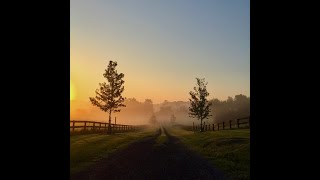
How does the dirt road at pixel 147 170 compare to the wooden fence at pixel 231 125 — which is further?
the wooden fence at pixel 231 125

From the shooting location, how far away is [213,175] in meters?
14.0

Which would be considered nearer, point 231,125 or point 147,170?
point 147,170

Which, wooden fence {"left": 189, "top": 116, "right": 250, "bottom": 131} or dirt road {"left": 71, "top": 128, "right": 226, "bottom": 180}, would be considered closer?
dirt road {"left": 71, "top": 128, "right": 226, "bottom": 180}

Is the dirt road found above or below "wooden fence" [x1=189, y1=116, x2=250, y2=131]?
below

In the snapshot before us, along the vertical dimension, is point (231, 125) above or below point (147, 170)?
above

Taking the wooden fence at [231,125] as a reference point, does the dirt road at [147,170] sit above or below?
below
